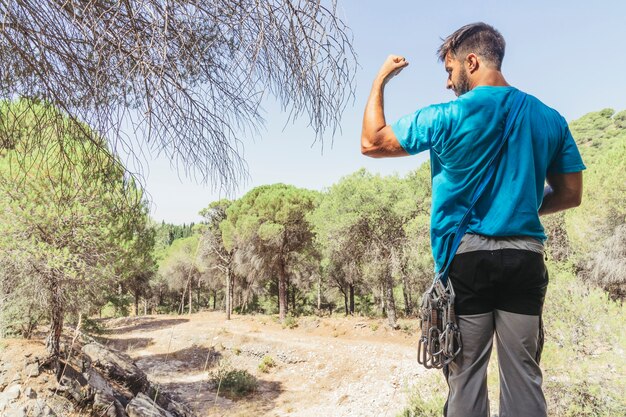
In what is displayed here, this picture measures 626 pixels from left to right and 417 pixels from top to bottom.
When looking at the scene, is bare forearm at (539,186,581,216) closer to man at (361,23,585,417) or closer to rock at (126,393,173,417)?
man at (361,23,585,417)

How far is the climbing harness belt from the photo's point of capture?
0.99 m

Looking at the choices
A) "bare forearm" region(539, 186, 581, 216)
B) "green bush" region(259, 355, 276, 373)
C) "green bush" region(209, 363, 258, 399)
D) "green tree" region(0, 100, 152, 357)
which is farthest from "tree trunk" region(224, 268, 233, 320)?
"bare forearm" region(539, 186, 581, 216)

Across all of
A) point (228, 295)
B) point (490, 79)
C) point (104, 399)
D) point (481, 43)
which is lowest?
point (104, 399)

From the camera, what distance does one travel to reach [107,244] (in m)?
8.87

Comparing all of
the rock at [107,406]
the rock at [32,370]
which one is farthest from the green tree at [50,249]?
the rock at [107,406]

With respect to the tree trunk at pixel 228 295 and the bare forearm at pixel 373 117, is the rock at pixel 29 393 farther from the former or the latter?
the tree trunk at pixel 228 295

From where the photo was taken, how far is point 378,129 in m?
1.05

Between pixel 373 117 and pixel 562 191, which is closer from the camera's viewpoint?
pixel 373 117

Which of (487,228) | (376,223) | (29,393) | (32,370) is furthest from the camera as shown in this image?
(376,223)

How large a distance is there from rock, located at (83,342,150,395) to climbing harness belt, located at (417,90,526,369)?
28.9ft

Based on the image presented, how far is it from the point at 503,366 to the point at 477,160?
1.68ft

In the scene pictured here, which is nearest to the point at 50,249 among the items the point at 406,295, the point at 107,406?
the point at 107,406

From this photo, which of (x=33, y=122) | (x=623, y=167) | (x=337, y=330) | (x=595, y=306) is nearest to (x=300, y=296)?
(x=337, y=330)

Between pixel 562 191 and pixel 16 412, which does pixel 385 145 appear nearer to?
pixel 562 191
